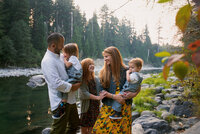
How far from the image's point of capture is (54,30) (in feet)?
141

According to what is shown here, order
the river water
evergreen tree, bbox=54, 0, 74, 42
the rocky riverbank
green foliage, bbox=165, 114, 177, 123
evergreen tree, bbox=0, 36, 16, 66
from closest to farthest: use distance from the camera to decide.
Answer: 1. the rocky riverbank
2. green foliage, bbox=165, 114, 177, 123
3. the river water
4. evergreen tree, bbox=0, 36, 16, 66
5. evergreen tree, bbox=54, 0, 74, 42

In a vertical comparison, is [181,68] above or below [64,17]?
below

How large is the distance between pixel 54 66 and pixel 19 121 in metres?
4.49

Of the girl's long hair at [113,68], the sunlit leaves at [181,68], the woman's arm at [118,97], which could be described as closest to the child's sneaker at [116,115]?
the woman's arm at [118,97]

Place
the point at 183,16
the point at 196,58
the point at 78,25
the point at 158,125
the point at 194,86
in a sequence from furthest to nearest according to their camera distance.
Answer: the point at 78,25 → the point at 158,125 → the point at 194,86 → the point at 183,16 → the point at 196,58

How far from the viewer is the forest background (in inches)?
1064

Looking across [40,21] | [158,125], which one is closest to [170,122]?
[158,125]

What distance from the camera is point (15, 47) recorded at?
27.0 meters

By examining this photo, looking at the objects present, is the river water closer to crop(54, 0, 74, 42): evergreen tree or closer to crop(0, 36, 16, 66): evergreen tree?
crop(0, 36, 16, 66): evergreen tree

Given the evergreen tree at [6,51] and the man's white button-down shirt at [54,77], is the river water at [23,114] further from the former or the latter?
the evergreen tree at [6,51]

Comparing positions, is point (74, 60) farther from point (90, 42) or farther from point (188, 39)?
point (90, 42)

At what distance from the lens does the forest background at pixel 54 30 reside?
27031 millimetres

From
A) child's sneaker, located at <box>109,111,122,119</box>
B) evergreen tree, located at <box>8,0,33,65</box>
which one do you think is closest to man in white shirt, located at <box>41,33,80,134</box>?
child's sneaker, located at <box>109,111,122,119</box>

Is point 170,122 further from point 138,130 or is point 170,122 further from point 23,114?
point 23,114
